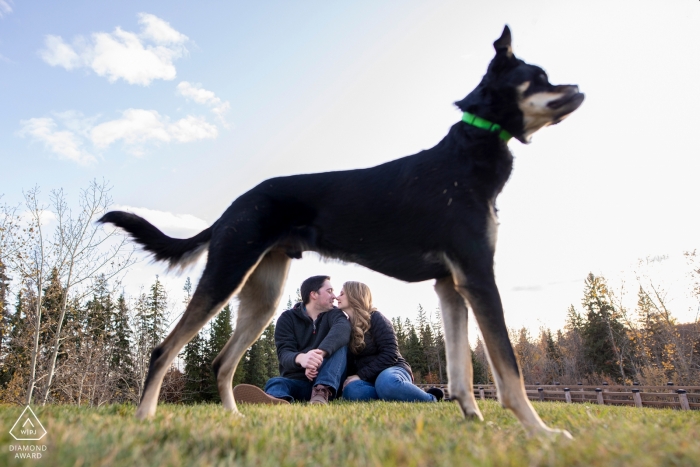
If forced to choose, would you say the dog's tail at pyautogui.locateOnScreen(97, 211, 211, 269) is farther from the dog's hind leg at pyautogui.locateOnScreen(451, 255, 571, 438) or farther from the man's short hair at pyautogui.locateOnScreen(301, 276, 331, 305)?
the man's short hair at pyautogui.locateOnScreen(301, 276, 331, 305)

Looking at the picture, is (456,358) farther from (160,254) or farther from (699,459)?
(160,254)

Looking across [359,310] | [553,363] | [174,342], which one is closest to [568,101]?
[174,342]

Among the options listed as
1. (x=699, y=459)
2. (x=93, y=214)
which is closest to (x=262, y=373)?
(x=93, y=214)

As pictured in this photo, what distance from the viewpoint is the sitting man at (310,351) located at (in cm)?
595

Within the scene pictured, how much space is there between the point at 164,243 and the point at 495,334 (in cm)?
312

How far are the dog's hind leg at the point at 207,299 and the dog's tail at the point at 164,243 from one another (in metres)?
0.50

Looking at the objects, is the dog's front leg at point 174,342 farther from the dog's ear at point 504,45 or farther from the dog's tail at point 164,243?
the dog's ear at point 504,45

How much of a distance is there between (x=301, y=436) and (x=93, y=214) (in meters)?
24.8

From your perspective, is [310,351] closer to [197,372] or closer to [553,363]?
[197,372]

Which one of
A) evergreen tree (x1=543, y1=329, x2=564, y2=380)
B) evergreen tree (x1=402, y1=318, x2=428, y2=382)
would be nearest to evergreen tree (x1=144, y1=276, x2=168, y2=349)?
evergreen tree (x1=402, y1=318, x2=428, y2=382)

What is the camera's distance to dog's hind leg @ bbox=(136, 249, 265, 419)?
125 inches

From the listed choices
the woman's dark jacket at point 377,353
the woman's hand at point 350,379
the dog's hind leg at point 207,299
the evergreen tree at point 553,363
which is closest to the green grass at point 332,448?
the dog's hind leg at point 207,299

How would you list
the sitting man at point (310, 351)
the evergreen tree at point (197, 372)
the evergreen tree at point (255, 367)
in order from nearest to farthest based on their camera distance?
the sitting man at point (310, 351), the evergreen tree at point (197, 372), the evergreen tree at point (255, 367)

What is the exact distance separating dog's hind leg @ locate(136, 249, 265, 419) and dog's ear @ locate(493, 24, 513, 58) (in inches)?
106
